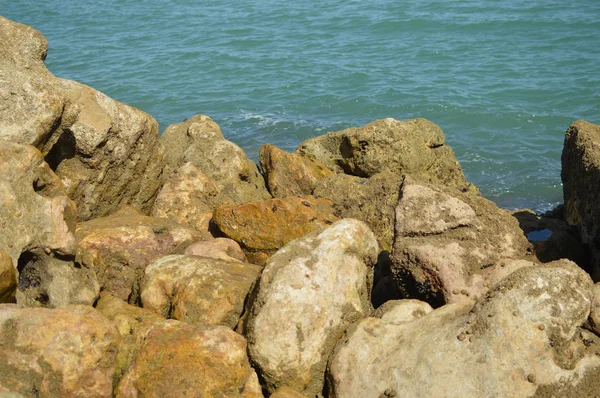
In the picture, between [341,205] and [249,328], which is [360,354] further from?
[341,205]

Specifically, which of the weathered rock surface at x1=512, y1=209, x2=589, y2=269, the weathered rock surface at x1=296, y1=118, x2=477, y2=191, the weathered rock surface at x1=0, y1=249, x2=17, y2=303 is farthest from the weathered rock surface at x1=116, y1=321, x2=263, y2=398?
the weathered rock surface at x1=296, y1=118, x2=477, y2=191

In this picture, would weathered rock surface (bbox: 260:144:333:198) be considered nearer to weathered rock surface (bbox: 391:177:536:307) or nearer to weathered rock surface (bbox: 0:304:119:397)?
weathered rock surface (bbox: 391:177:536:307)

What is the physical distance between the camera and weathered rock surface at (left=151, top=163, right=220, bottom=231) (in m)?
9.08

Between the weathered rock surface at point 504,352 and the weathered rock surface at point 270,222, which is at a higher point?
the weathered rock surface at point 504,352

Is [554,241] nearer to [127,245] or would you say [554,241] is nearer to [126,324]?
[126,324]

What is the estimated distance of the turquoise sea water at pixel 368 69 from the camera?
17.1 meters

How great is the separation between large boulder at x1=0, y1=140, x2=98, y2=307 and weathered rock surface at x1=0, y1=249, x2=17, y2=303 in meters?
0.32

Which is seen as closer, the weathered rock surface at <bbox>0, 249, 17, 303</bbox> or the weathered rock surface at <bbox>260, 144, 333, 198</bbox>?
the weathered rock surface at <bbox>0, 249, 17, 303</bbox>

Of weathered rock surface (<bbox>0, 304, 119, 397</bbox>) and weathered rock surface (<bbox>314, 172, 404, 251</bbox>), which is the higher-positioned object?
weathered rock surface (<bbox>0, 304, 119, 397</bbox>)

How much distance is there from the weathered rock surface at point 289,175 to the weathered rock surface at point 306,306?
377cm

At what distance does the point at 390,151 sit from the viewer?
10.4m

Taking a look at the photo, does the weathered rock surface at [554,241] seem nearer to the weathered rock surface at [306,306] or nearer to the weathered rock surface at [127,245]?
the weathered rock surface at [306,306]

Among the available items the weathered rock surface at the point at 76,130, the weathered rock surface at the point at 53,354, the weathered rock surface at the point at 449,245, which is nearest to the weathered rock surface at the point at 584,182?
the weathered rock surface at the point at 449,245

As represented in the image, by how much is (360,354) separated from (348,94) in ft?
49.8
